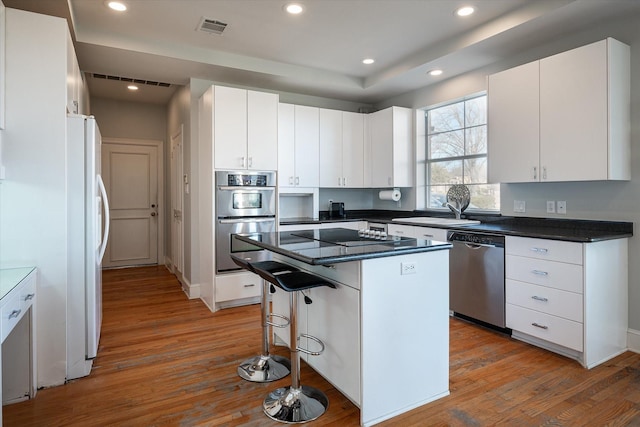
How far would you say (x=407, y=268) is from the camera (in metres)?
2.07

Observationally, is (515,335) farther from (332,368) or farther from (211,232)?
(211,232)

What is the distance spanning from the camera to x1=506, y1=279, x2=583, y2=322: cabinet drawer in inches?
104

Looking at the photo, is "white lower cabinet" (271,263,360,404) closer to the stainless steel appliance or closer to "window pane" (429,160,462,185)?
the stainless steel appliance

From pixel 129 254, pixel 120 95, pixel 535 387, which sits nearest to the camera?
pixel 535 387

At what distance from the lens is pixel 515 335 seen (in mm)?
3137

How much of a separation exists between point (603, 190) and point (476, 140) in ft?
4.81

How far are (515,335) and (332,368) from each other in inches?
72.5

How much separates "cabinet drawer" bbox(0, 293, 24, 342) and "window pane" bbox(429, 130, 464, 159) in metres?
4.25

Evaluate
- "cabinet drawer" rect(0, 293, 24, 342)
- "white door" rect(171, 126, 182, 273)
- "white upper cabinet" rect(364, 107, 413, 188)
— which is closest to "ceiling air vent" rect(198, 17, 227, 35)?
"white door" rect(171, 126, 182, 273)

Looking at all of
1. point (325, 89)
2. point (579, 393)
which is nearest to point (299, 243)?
point (579, 393)

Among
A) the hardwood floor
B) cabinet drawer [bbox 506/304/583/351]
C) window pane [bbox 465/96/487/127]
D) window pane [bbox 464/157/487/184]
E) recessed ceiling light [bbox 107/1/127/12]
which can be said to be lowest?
the hardwood floor

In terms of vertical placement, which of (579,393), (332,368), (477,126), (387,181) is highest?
(477,126)

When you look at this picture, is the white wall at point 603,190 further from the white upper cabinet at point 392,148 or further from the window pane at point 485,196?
the white upper cabinet at point 392,148

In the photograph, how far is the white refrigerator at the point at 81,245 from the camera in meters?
2.47
